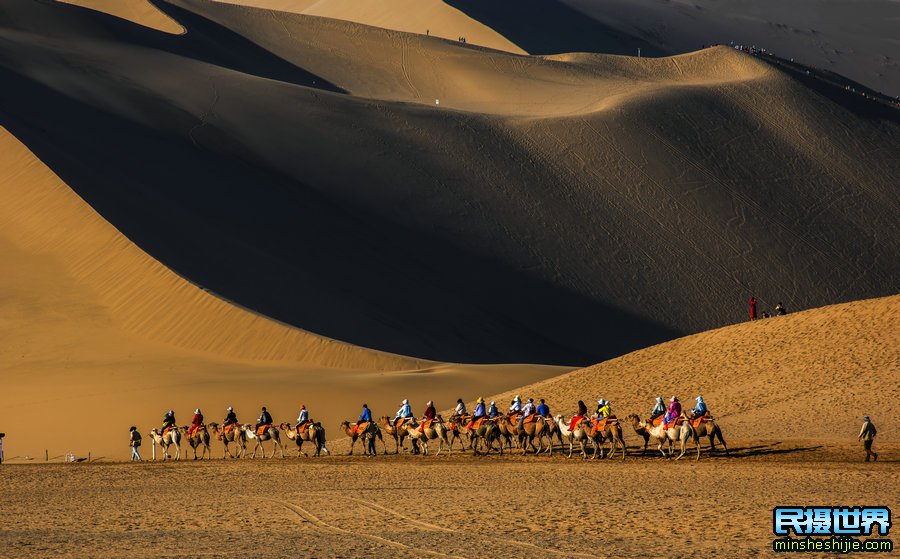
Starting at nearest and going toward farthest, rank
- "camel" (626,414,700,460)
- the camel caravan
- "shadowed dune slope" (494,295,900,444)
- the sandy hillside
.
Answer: "camel" (626,414,700,460)
the camel caravan
"shadowed dune slope" (494,295,900,444)
the sandy hillside

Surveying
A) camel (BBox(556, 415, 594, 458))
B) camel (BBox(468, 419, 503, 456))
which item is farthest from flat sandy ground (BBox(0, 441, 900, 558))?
camel (BBox(468, 419, 503, 456))

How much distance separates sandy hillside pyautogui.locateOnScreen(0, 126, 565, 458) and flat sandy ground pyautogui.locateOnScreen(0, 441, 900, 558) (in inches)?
392

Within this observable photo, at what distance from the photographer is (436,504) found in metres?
22.3

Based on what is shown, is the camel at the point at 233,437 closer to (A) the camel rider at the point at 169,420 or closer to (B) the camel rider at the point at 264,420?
(B) the camel rider at the point at 264,420

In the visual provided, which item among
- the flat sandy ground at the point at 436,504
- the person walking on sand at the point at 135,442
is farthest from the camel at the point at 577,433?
the person walking on sand at the point at 135,442

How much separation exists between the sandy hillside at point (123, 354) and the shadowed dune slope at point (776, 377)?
5846 millimetres

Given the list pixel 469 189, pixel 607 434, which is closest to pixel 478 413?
pixel 607 434

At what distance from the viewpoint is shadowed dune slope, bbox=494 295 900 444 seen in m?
34.0

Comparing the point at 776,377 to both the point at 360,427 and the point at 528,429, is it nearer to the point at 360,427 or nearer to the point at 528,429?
the point at 528,429

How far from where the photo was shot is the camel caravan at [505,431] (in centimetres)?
2967

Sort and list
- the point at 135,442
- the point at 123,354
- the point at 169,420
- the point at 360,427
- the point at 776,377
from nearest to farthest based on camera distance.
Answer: the point at 360,427 → the point at 169,420 → the point at 135,442 → the point at 776,377 → the point at 123,354

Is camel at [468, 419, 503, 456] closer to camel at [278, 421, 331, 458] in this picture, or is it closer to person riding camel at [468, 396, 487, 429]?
person riding camel at [468, 396, 487, 429]

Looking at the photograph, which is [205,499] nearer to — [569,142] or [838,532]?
[838,532]

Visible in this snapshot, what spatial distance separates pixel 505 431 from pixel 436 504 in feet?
33.8
